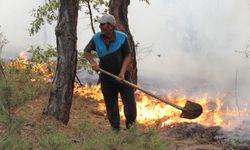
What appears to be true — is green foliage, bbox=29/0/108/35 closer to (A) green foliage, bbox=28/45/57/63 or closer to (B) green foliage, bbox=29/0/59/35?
(B) green foliage, bbox=29/0/59/35

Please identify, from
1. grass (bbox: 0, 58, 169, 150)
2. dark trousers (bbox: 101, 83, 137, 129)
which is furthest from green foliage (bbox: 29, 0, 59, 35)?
dark trousers (bbox: 101, 83, 137, 129)

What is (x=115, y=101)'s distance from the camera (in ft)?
27.5

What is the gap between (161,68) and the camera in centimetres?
2331

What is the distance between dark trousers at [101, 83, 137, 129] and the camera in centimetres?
812

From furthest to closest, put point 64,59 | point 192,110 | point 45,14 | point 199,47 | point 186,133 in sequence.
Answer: point 199,47 < point 45,14 < point 186,133 < point 64,59 < point 192,110

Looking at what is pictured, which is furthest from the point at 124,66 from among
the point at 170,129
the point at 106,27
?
the point at 170,129

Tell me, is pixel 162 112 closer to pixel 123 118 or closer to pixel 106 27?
pixel 123 118

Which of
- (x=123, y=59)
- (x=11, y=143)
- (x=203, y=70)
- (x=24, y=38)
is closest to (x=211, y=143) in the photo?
(x=123, y=59)

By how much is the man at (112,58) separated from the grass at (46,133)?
545 millimetres

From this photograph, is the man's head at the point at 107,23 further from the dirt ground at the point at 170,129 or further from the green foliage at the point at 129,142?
the dirt ground at the point at 170,129

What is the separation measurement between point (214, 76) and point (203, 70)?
5.13ft

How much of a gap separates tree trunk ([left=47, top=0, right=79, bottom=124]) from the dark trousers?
105 centimetres

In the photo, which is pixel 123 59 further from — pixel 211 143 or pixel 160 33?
pixel 160 33

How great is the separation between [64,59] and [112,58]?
138 cm
